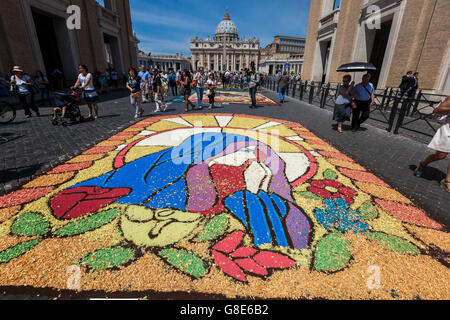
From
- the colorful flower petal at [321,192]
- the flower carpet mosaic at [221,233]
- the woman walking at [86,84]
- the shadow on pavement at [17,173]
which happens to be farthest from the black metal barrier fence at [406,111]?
the woman walking at [86,84]

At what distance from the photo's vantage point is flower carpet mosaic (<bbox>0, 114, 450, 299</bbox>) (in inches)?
71.4

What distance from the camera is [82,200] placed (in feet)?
9.53

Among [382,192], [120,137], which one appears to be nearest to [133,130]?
[120,137]

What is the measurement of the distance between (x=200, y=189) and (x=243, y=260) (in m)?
1.42

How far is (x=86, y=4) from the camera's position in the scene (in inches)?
610

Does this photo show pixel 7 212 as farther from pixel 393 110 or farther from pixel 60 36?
pixel 60 36

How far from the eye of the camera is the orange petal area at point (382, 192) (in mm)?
3140

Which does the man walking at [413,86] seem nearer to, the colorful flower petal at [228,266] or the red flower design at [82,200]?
the colorful flower petal at [228,266]

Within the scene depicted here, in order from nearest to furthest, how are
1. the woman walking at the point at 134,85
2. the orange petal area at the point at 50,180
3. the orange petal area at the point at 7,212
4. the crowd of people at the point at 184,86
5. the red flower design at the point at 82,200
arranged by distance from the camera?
the orange petal area at the point at 7,212, the red flower design at the point at 82,200, the orange petal area at the point at 50,180, the woman walking at the point at 134,85, the crowd of people at the point at 184,86

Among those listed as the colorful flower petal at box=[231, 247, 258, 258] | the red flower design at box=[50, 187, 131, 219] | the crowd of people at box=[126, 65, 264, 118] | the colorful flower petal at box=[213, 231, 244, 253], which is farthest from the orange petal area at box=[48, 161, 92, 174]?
the crowd of people at box=[126, 65, 264, 118]

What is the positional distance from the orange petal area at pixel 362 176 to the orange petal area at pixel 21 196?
5.04 metres

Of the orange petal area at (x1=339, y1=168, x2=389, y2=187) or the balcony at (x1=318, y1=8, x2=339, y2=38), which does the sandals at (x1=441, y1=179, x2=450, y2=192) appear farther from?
the balcony at (x1=318, y1=8, x2=339, y2=38)

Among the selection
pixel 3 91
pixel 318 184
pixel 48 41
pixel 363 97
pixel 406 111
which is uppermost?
pixel 48 41

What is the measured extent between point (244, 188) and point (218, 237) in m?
1.12
